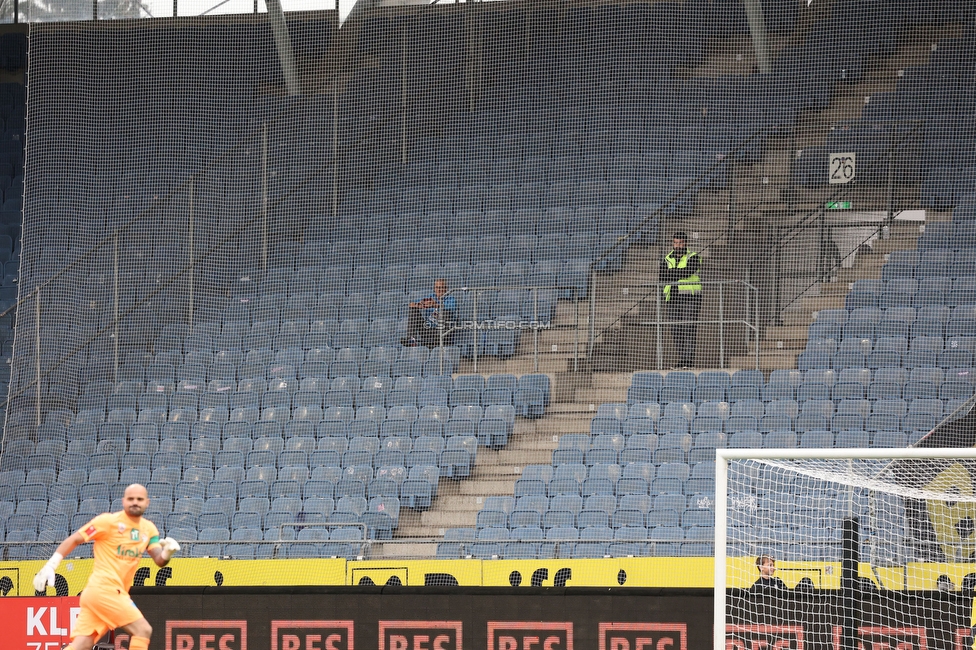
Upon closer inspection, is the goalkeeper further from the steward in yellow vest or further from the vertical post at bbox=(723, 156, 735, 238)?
the vertical post at bbox=(723, 156, 735, 238)

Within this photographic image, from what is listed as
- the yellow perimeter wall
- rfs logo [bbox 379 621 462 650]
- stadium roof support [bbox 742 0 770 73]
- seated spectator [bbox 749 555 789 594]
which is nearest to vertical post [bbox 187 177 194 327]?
the yellow perimeter wall

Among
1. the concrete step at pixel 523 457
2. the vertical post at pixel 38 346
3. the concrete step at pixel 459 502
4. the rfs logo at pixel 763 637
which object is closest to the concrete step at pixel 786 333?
the concrete step at pixel 523 457

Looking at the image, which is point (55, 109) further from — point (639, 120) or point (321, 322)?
point (639, 120)

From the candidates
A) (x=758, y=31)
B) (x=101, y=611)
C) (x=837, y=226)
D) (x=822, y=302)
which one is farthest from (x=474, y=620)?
(x=758, y=31)

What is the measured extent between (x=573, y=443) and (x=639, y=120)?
457cm

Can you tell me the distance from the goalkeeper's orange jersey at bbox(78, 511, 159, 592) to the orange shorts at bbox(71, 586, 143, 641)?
5cm

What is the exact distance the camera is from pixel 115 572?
8078 millimetres

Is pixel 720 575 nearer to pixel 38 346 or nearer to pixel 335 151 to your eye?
pixel 335 151

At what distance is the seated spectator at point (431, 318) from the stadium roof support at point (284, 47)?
3630 mm

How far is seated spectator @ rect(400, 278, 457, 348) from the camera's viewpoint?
14609 millimetres

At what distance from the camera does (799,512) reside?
37.6 ft

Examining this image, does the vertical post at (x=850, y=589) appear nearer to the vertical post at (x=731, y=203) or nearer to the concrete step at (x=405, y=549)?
the concrete step at (x=405, y=549)

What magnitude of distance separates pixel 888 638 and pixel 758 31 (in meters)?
8.83

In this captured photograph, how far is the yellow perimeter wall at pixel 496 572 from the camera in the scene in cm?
970
